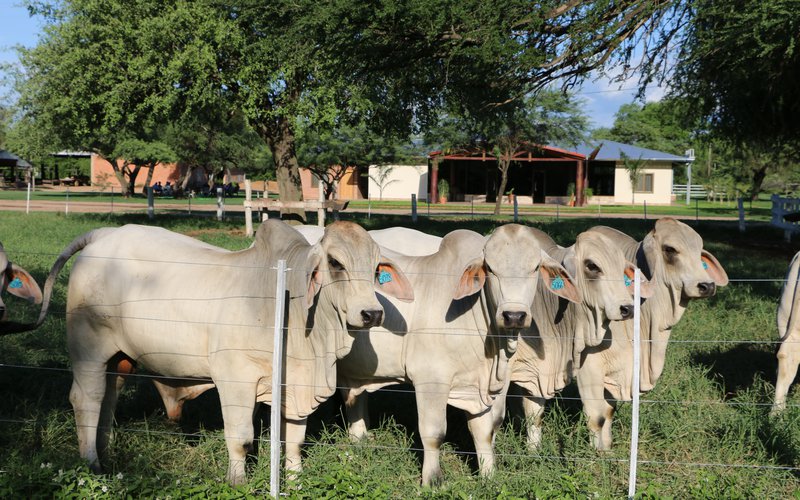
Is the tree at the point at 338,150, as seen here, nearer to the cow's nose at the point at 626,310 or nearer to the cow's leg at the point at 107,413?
the cow's leg at the point at 107,413

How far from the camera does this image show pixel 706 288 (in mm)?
6070

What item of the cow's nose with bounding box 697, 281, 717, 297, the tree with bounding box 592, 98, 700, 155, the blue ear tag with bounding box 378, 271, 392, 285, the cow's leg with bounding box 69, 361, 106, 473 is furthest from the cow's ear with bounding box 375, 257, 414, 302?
the tree with bounding box 592, 98, 700, 155

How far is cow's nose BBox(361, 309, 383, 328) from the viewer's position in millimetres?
4906

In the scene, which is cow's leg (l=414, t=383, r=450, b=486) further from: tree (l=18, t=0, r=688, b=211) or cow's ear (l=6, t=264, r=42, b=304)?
tree (l=18, t=0, r=688, b=211)

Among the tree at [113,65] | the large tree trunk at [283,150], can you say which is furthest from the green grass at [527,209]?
the tree at [113,65]

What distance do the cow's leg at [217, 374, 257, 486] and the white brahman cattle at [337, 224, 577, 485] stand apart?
2.59 ft

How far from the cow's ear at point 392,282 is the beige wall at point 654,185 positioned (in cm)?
4553

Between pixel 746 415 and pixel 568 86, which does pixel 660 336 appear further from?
pixel 568 86

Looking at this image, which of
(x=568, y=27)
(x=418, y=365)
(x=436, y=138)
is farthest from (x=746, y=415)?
(x=436, y=138)

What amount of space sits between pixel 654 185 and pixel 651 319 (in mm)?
45559

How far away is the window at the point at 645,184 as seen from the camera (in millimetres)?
49438

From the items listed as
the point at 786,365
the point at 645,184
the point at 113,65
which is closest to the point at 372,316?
the point at 786,365

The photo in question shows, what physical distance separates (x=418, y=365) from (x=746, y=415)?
298cm

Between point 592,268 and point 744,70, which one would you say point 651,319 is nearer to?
point 592,268
